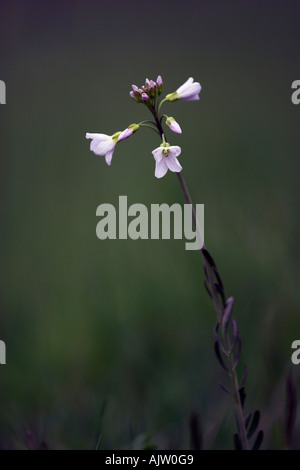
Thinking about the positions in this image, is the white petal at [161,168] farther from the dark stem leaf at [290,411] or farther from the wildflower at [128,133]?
the dark stem leaf at [290,411]

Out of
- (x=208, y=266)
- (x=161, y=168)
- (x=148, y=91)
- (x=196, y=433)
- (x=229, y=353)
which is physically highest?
(x=148, y=91)

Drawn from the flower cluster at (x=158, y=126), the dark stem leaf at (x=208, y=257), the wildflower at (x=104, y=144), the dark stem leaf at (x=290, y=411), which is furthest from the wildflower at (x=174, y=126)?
A: the dark stem leaf at (x=290, y=411)

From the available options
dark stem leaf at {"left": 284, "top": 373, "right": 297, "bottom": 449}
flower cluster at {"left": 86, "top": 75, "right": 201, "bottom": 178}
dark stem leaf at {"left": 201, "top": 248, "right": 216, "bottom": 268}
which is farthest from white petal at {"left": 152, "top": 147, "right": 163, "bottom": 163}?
dark stem leaf at {"left": 284, "top": 373, "right": 297, "bottom": 449}

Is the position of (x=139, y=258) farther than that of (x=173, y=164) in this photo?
Yes

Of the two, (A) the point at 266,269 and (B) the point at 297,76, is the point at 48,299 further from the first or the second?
(B) the point at 297,76

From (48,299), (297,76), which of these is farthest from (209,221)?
(297,76)

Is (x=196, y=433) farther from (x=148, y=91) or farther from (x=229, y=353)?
(x=148, y=91)

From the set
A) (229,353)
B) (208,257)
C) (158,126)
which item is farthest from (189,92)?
(229,353)

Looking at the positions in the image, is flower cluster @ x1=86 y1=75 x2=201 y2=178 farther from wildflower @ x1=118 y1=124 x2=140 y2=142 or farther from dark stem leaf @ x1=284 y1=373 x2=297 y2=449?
dark stem leaf @ x1=284 y1=373 x2=297 y2=449

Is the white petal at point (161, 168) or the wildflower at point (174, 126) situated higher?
the wildflower at point (174, 126)
